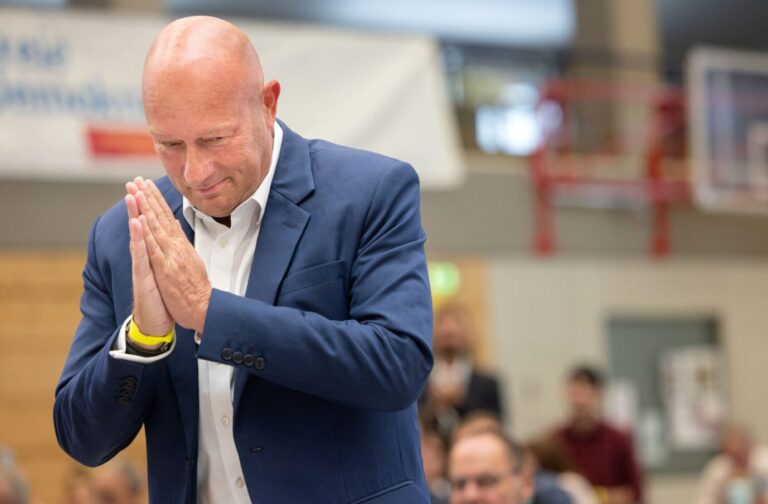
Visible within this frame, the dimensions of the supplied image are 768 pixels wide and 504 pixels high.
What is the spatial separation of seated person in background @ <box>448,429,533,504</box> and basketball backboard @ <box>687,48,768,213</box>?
6.37 m

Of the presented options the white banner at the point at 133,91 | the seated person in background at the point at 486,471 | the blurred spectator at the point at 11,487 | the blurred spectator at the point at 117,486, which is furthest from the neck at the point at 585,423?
the blurred spectator at the point at 11,487

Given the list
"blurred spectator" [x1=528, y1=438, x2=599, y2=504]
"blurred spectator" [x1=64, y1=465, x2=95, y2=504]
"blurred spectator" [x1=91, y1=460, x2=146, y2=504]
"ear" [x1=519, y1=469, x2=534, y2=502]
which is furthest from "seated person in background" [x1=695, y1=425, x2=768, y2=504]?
"blurred spectator" [x1=64, y1=465, x2=95, y2=504]

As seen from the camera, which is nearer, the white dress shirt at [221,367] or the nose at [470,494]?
the white dress shirt at [221,367]

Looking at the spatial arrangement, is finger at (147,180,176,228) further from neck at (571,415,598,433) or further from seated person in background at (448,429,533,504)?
neck at (571,415,598,433)

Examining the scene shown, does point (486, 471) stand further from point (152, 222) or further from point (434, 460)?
point (152, 222)

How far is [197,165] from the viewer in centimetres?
171

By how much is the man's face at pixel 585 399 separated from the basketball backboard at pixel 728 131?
118 inches

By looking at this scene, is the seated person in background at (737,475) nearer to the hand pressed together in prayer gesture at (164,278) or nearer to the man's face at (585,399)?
the man's face at (585,399)

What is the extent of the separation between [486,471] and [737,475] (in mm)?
4413

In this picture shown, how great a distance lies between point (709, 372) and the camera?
1100cm

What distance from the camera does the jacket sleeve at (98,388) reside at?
5.70ft

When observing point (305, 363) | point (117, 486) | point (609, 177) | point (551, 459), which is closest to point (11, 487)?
point (117, 486)

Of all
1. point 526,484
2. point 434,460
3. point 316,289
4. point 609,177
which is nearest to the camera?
point 316,289

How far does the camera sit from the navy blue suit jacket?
5.48ft
